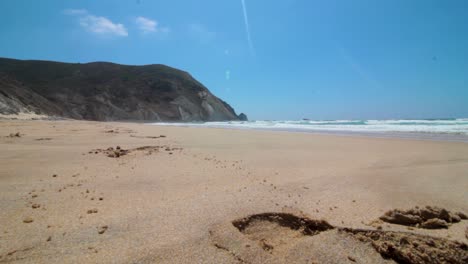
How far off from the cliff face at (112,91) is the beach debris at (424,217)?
37.9 metres

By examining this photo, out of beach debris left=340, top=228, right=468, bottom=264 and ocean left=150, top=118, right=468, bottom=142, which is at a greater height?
ocean left=150, top=118, right=468, bottom=142

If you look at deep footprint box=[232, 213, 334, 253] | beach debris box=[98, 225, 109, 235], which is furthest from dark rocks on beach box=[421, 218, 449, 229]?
beach debris box=[98, 225, 109, 235]

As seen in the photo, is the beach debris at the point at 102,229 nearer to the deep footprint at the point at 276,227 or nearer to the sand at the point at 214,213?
the sand at the point at 214,213

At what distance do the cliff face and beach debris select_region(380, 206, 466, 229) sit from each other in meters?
37.9

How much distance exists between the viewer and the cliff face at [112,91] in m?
42.1

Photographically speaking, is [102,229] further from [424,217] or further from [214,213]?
[424,217]

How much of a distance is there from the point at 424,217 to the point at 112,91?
2174 inches

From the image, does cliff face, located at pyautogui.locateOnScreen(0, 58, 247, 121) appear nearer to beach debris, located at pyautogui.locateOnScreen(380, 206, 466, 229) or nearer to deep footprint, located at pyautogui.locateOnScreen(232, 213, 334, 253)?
deep footprint, located at pyautogui.locateOnScreen(232, 213, 334, 253)

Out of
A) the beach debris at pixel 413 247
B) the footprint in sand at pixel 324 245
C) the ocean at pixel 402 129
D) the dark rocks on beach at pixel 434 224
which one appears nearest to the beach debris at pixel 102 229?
the footprint in sand at pixel 324 245

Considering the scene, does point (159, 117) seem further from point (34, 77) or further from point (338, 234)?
point (338, 234)

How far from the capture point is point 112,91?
→ 164ft

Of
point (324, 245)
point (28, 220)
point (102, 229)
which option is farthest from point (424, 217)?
point (28, 220)

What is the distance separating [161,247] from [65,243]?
0.72 metres

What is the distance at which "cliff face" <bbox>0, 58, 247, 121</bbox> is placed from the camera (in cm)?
4206
